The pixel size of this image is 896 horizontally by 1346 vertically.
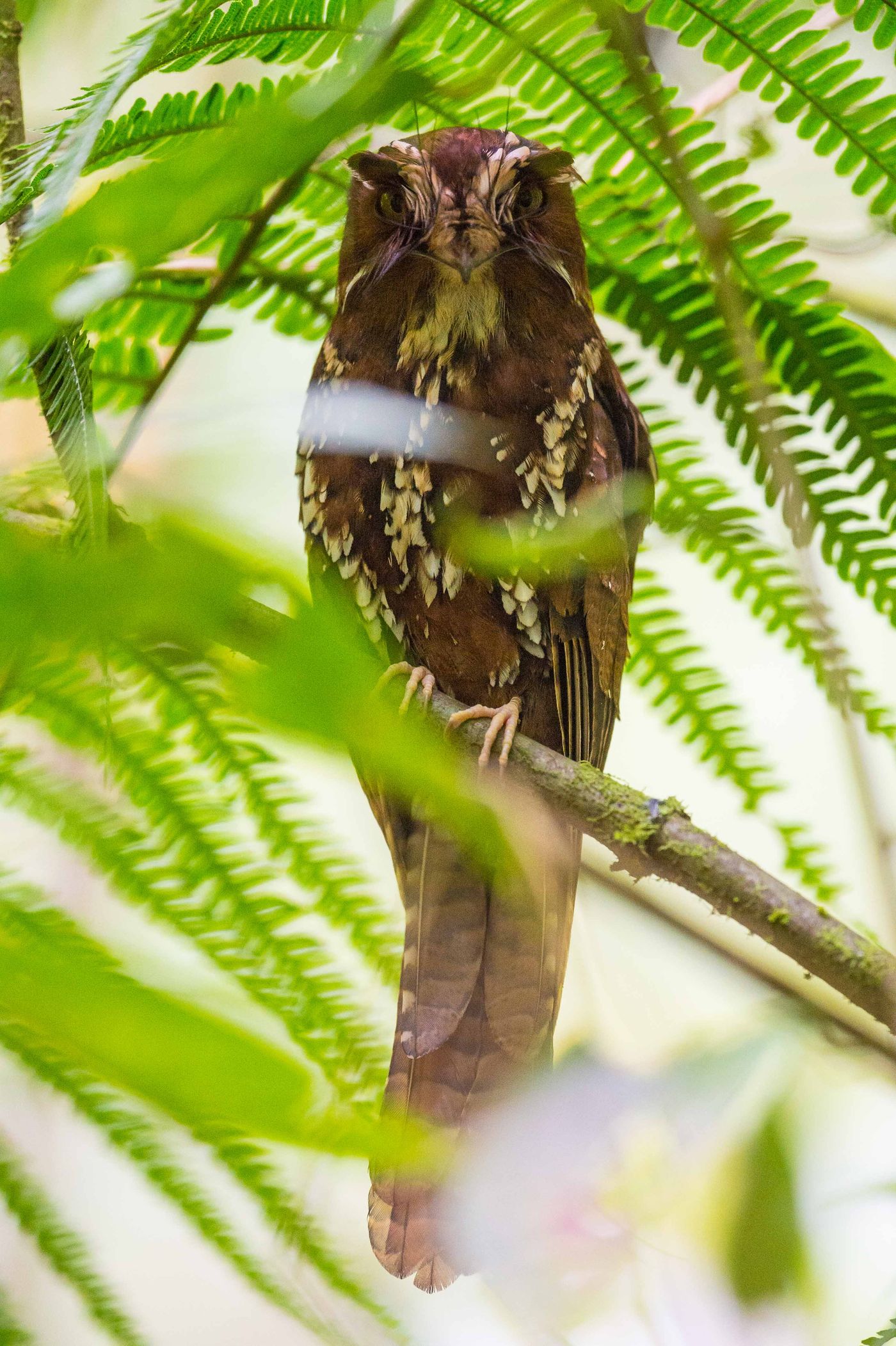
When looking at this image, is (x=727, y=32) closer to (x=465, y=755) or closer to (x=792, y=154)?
(x=465, y=755)

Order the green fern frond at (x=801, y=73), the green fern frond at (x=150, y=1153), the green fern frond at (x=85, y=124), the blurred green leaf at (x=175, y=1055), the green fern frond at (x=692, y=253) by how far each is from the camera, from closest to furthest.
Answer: the blurred green leaf at (x=175, y=1055), the green fern frond at (x=85, y=124), the green fern frond at (x=150, y=1153), the green fern frond at (x=801, y=73), the green fern frond at (x=692, y=253)

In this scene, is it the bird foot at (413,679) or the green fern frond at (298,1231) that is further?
the bird foot at (413,679)

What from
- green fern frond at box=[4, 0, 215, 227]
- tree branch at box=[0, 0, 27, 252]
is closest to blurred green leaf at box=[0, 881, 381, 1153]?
green fern frond at box=[4, 0, 215, 227]

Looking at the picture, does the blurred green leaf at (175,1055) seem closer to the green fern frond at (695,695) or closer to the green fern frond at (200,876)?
the green fern frond at (200,876)

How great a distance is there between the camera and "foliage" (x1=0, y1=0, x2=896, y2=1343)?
271 mm

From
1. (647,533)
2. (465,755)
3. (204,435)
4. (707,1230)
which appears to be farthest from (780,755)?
(204,435)

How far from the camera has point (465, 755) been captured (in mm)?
1253

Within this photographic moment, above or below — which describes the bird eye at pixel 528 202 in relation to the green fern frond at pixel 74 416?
above

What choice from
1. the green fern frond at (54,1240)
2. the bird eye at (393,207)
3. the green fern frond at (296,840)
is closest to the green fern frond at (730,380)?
the bird eye at (393,207)

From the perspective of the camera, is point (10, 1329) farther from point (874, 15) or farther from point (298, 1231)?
point (874, 15)

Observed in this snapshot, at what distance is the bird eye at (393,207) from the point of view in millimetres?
1309

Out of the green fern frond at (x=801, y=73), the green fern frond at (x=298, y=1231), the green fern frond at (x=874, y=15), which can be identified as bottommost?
the green fern frond at (x=298, y=1231)

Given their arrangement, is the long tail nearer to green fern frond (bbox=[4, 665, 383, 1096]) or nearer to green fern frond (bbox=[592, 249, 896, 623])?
green fern frond (bbox=[4, 665, 383, 1096])

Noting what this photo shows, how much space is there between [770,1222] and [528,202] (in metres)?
1.04
